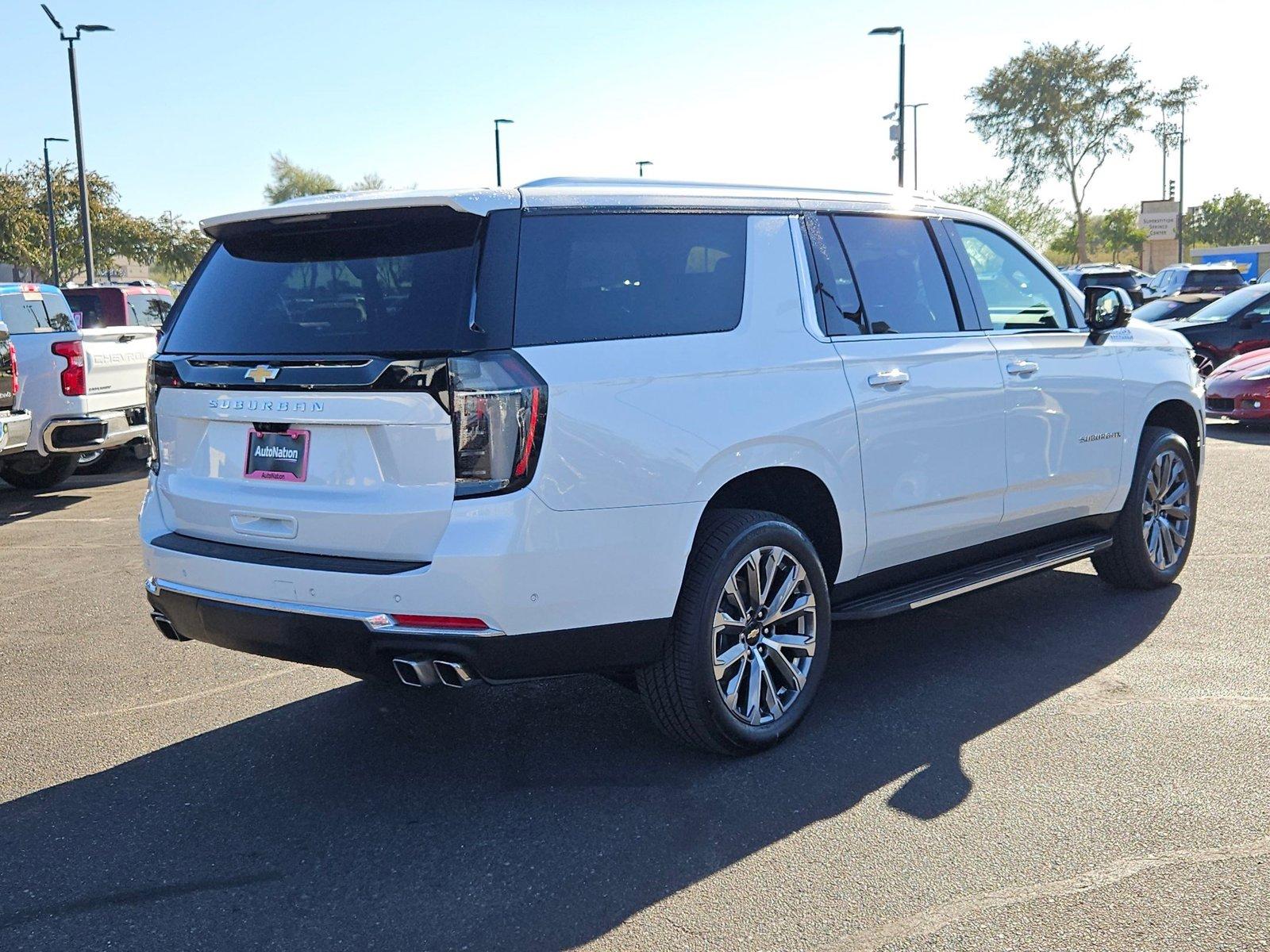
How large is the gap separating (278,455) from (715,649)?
151 centimetres

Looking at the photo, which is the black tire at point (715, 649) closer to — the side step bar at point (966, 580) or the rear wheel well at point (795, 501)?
the rear wheel well at point (795, 501)

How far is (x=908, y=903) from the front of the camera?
3266 mm

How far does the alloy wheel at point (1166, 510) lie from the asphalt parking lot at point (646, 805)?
551 millimetres

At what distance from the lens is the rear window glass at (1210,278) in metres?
A: 27.5

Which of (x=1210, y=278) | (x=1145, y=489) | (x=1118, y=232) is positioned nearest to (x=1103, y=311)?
(x=1145, y=489)

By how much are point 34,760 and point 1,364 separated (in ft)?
20.1

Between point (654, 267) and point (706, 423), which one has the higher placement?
point (654, 267)

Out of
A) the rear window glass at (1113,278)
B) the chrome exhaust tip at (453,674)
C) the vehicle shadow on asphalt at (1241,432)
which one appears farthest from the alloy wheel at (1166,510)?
the rear window glass at (1113,278)

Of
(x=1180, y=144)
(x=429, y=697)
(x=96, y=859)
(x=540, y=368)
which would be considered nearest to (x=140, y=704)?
(x=429, y=697)

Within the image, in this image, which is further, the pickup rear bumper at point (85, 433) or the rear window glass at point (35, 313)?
the rear window glass at point (35, 313)

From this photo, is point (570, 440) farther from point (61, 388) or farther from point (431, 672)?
point (61, 388)

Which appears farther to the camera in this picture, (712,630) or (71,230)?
(71,230)

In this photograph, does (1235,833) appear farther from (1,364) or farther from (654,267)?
(1,364)

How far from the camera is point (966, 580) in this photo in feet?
16.8
